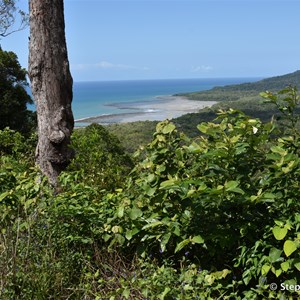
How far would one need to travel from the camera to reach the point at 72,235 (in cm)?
250

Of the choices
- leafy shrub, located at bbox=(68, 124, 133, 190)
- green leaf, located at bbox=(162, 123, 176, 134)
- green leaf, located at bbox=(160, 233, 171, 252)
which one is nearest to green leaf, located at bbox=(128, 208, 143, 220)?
green leaf, located at bbox=(160, 233, 171, 252)

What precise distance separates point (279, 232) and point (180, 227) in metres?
0.51

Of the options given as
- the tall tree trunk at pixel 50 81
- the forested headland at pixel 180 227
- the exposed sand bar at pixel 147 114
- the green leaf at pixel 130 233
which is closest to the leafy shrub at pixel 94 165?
the tall tree trunk at pixel 50 81

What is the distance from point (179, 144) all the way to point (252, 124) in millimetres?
444

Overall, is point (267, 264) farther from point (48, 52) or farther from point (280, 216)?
point (48, 52)

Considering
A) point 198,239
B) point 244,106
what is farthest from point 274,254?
point 244,106

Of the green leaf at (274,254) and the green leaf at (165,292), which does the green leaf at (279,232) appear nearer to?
the green leaf at (274,254)

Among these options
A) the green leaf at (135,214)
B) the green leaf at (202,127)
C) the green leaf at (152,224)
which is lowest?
the green leaf at (152,224)

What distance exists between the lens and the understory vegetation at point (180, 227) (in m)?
2.08

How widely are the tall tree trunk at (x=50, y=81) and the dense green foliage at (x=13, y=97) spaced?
976cm

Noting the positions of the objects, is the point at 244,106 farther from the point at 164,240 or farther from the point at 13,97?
the point at 164,240

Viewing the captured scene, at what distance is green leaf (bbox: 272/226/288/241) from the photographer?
196cm

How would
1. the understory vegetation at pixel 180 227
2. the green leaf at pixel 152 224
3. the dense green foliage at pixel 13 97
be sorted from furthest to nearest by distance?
the dense green foliage at pixel 13 97
the green leaf at pixel 152 224
the understory vegetation at pixel 180 227

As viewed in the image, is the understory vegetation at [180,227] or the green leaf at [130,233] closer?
the understory vegetation at [180,227]
